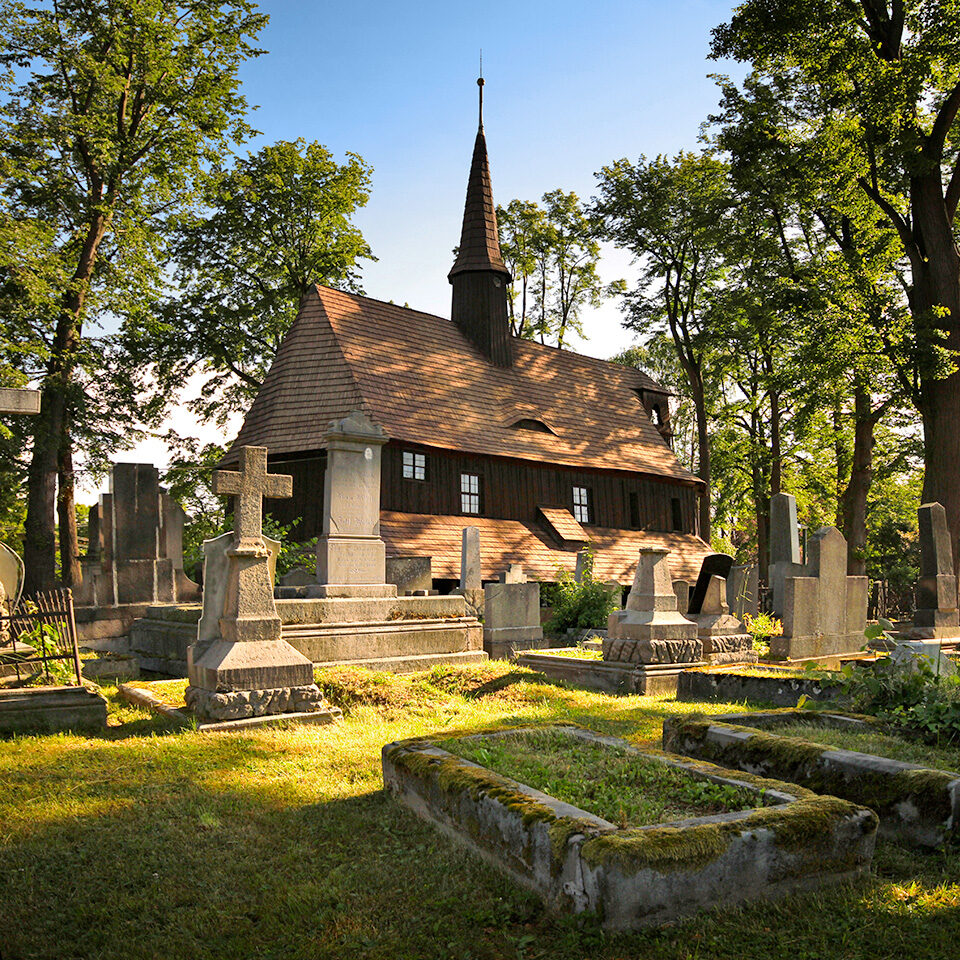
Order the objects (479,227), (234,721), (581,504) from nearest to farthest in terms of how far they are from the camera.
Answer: (234,721)
(581,504)
(479,227)

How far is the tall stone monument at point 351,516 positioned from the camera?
11.4m

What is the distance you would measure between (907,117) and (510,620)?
15575 mm

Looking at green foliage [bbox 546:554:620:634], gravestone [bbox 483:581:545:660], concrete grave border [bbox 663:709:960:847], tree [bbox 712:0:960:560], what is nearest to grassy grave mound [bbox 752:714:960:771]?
concrete grave border [bbox 663:709:960:847]

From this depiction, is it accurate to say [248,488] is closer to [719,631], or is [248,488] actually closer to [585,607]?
[719,631]

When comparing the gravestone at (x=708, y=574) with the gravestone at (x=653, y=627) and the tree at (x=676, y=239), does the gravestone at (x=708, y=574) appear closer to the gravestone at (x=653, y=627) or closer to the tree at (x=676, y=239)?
the gravestone at (x=653, y=627)

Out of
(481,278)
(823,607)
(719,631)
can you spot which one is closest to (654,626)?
(719,631)

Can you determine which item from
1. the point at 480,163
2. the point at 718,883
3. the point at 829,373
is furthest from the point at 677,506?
the point at 718,883

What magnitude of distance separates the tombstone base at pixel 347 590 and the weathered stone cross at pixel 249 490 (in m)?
2.12

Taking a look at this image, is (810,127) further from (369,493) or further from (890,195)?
(369,493)

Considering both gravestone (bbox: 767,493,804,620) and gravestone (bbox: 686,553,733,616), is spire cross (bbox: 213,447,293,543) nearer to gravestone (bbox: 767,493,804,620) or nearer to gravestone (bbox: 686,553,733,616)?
gravestone (bbox: 686,553,733,616)

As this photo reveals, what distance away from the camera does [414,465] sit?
74.5 ft

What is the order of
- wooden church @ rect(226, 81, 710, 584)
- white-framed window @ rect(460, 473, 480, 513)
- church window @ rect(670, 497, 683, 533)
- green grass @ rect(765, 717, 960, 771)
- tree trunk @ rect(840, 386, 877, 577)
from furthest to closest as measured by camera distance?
church window @ rect(670, 497, 683, 533), tree trunk @ rect(840, 386, 877, 577), white-framed window @ rect(460, 473, 480, 513), wooden church @ rect(226, 81, 710, 584), green grass @ rect(765, 717, 960, 771)

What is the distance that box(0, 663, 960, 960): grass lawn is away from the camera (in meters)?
3.52

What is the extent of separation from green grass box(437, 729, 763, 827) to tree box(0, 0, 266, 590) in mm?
19764
